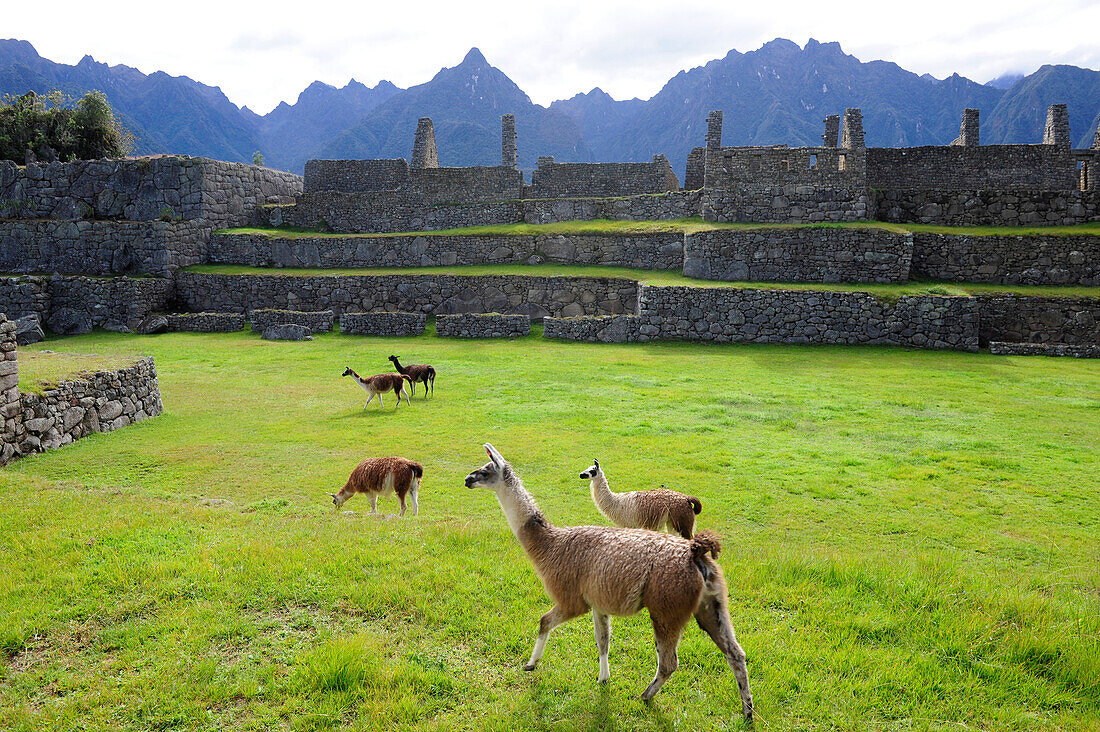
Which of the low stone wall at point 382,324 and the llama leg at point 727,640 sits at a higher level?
the low stone wall at point 382,324

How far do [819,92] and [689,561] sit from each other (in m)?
94.9

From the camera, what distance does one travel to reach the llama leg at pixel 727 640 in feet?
10.6

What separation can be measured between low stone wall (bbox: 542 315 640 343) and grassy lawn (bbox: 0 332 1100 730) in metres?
8.61

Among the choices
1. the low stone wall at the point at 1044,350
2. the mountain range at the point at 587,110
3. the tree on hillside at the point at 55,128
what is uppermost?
the mountain range at the point at 587,110

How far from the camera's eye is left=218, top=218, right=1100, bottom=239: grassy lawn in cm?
2083

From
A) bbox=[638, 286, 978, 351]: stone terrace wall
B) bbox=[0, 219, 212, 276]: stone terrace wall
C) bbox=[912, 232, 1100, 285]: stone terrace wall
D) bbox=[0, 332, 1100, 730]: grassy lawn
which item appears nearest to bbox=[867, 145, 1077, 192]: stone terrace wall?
bbox=[912, 232, 1100, 285]: stone terrace wall

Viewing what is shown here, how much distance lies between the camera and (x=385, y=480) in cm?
690

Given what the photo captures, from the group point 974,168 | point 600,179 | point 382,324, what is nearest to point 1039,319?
point 974,168

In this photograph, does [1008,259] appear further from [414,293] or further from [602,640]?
[602,640]

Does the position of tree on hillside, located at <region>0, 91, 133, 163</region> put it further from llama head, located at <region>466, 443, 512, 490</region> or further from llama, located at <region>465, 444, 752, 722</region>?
llama, located at <region>465, 444, 752, 722</region>

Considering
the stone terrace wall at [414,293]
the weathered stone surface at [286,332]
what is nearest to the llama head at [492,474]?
the stone terrace wall at [414,293]

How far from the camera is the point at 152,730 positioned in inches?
126

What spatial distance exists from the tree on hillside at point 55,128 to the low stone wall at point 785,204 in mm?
28915

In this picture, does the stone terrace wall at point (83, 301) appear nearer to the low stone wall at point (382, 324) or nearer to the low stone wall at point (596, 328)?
the low stone wall at point (382, 324)
